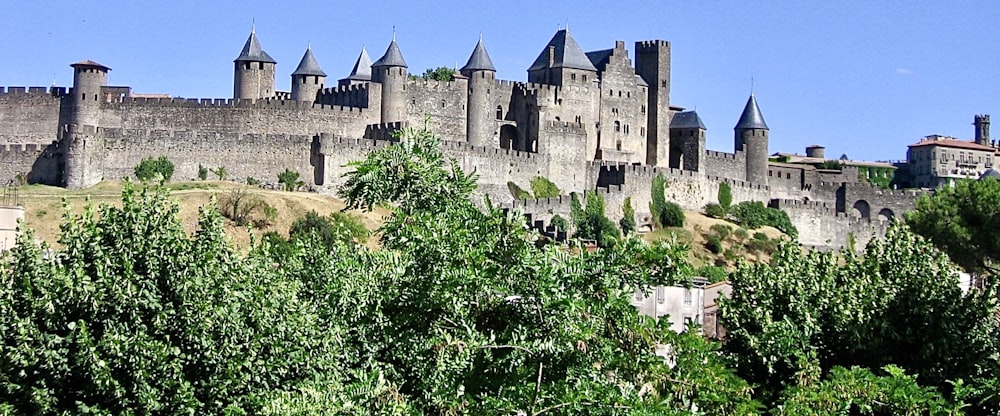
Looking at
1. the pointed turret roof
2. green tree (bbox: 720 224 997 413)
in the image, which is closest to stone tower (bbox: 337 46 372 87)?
the pointed turret roof

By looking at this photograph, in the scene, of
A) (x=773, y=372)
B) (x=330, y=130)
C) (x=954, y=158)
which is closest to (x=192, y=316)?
(x=773, y=372)

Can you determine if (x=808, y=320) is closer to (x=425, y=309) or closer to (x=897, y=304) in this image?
(x=897, y=304)

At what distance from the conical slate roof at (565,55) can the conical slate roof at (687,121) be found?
700cm

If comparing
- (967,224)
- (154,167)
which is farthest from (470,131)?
(967,224)

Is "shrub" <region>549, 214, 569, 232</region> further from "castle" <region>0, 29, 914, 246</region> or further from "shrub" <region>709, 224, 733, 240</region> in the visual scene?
"shrub" <region>709, 224, 733, 240</region>

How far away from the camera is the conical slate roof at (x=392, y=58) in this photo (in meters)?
73.0

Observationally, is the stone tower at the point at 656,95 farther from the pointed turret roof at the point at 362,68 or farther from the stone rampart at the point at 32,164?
the stone rampart at the point at 32,164

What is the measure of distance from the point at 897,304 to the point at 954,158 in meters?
86.1

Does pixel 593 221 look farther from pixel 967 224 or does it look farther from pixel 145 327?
pixel 145 327

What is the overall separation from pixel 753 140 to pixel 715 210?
10.4 meters

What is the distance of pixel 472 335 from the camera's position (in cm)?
1648

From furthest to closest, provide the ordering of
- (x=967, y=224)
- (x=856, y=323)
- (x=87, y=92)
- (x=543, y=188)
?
(x=543, y=188), (x=87, y=92), (x=967, y=224), (x=856, y=323)

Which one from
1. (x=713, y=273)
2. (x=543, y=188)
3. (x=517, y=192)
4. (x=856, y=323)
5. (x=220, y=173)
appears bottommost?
(x=713, y=273)

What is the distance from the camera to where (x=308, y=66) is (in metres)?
75.2
